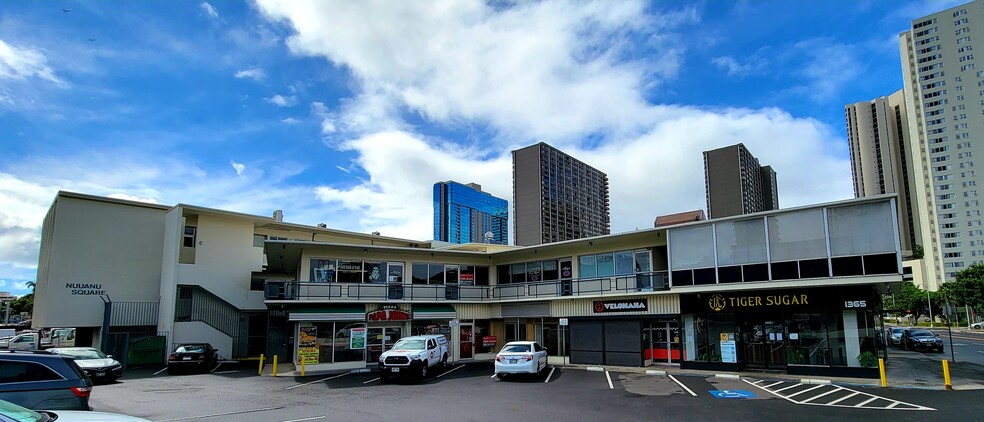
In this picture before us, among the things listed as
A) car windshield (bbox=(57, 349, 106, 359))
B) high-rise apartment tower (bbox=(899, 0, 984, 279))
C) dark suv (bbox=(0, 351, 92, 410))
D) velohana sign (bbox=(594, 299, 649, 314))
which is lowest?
car windshield (bbox=(57, 349, 106, 359))

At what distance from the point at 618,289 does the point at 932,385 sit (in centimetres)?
A: 1174

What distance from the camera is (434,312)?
2808 centimetres

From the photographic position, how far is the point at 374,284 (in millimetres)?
27062

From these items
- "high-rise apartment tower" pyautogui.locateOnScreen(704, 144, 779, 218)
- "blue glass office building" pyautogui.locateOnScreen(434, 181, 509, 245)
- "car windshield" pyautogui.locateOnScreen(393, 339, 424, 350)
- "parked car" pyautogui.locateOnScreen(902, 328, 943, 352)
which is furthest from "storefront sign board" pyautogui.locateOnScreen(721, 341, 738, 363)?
"blue glass office building" pyautogui.locateOnScreen(434, 181, 509, 245)

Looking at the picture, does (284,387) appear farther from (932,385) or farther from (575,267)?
(932,385)

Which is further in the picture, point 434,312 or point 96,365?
point 434,312

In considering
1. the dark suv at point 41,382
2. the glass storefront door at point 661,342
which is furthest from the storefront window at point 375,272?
the dark suv at point 41,382

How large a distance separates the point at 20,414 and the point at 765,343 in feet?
73.2

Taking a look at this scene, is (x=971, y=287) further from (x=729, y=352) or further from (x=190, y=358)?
(x=190, y=358)

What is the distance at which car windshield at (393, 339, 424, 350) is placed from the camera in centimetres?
2187

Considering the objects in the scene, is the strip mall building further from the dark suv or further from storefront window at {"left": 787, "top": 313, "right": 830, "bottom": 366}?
the dark suv

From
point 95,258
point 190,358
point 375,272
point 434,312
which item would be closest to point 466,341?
point 434,312

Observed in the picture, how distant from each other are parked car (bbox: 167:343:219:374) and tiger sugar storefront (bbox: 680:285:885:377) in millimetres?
20999

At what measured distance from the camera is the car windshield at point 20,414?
5.15 metres
